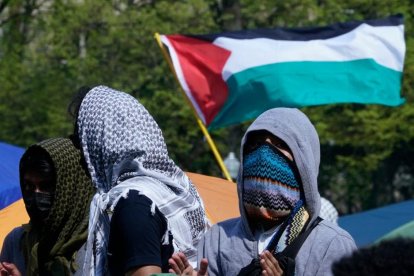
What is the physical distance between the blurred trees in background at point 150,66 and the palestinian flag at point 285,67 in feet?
37.4

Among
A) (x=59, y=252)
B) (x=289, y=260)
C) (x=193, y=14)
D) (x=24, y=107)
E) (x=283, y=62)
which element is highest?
(x=289, y=260)

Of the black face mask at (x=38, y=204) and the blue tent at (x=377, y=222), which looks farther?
the blue tent at (x=377, y=222)

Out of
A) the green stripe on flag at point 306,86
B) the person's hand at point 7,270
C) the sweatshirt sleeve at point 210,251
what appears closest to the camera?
the sweatshirt sleeve at point 210,251

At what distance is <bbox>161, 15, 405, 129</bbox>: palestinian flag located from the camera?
11.2m

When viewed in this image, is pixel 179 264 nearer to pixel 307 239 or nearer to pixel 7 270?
pixel 307 239

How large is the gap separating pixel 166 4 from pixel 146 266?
67.8 ft

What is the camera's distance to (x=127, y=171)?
3.96 m

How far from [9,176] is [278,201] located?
4791mm

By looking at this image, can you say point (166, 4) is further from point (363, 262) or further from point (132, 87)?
point (363, 262)

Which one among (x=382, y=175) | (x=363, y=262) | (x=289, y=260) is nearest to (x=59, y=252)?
(x=289, y=260)

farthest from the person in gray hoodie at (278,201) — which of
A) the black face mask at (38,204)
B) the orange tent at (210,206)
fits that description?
the orange tent at (210,206)

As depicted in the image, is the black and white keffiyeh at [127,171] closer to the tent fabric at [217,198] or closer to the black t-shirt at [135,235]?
the black t-shirt at [135,235]

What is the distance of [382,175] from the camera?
28.5 m

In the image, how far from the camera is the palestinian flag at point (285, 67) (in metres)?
11.2
